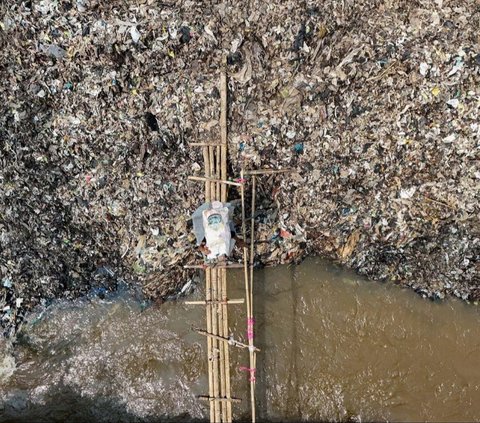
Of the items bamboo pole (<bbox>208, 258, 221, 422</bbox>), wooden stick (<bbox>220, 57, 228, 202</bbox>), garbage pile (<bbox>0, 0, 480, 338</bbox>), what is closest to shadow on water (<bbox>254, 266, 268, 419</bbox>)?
garbage pile (<bbox>0, 0, 480, 338</bbox>)

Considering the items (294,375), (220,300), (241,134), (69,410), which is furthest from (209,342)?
(241,134)

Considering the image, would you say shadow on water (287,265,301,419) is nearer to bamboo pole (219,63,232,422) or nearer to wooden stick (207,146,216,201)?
bamboo pole (219,63,232,422)

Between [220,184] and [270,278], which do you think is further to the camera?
[270,278]

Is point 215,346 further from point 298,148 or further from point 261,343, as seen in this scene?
point 298,148

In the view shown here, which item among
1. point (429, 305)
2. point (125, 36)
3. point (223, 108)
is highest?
point (125, 36)

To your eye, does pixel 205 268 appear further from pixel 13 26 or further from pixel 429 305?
pixel 13 26

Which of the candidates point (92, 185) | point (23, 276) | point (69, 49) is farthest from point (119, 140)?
point (23, 276)
